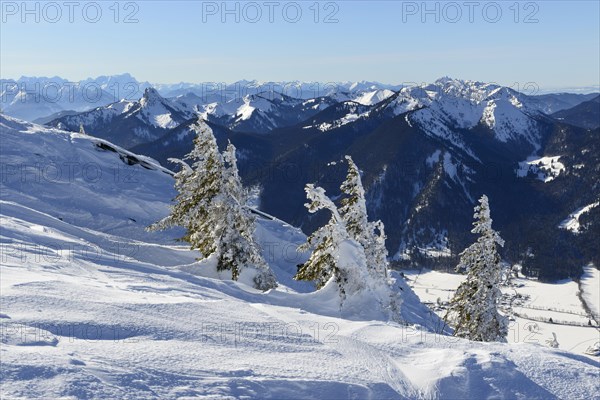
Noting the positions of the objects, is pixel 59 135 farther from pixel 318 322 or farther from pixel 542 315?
pixel 542 315

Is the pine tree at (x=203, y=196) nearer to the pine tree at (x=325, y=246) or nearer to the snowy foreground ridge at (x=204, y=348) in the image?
the pine tree at (x=325, y=246)

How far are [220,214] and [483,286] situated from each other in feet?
48.5

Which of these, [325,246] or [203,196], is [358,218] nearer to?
[325,246]

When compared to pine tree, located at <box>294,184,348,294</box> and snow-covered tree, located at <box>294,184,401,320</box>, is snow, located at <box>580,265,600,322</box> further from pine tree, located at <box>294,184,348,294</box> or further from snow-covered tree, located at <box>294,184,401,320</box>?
snow-covered tree, located at <box>294,184,401,320</box>

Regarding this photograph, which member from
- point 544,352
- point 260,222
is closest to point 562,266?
point 260,222

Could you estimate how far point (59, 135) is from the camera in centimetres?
3425

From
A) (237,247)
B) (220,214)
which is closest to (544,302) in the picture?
(237,247)

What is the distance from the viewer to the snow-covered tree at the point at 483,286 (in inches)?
989

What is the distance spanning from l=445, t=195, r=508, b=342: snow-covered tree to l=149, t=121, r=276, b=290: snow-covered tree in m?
12.3

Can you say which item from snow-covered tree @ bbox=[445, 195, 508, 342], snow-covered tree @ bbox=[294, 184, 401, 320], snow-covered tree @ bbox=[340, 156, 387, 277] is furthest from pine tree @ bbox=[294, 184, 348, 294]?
snow-covered tree @ bbox=[445, 195, 508, 342]

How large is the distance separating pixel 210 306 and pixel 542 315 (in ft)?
509

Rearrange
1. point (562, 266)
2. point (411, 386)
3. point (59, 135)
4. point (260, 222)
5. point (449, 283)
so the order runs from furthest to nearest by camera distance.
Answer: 1. point (562, 266)
2. point (449, 283)
3. point (59, 135)
4. point (260, 222)
5. point (411, 386)

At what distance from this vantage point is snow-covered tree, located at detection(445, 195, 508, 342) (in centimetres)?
2512

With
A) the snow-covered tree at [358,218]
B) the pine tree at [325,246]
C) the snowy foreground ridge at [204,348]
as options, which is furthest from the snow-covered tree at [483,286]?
the snowy foreground ridge at [204,348]
